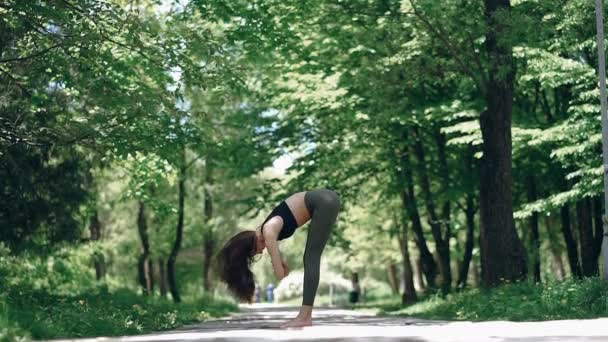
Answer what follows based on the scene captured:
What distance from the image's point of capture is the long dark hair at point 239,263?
29.3ft

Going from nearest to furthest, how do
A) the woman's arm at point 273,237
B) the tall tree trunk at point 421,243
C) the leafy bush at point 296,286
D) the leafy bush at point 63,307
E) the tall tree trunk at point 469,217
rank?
the woman's arm at point 273,237 → the leafy bush at point 63,307 → the tall tree trunk at point 469,217 → the tall tree trunk at point 421,243 → the leafy bush at point 296,286

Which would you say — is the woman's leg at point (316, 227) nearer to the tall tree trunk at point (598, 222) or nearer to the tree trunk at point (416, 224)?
the tall tree trunk at point (598, 222)

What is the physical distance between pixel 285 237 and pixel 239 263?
0.50 m

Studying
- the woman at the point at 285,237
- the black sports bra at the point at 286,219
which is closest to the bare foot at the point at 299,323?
the woman at the point at 285,237

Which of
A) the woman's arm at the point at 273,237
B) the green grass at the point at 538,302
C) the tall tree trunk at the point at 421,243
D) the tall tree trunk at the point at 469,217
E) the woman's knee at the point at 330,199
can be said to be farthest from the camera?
the tall tree trunk at the point at 421,243

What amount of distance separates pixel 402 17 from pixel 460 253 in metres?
20.2

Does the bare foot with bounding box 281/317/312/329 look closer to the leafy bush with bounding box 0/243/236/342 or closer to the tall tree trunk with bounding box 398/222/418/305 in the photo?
the leafy bush with bounding box 0/243/236/342

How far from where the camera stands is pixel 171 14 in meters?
20.5

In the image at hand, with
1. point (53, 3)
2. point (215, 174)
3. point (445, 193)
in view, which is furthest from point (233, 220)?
point (53, 3)

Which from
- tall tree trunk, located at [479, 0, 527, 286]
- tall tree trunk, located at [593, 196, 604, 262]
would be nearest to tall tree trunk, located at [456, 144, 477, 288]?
tall tree trunk, located at [593, 196, 604, 262]

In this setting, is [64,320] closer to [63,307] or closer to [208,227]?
[63,307]

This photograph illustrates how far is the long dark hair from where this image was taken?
8945 mm

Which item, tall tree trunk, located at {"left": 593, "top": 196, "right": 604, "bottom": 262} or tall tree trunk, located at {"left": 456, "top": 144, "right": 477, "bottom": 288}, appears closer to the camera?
tall tree trunk, located at {"left": 593, "top": 196, "right": 604, "bottom": 262}

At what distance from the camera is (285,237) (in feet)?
29.2
